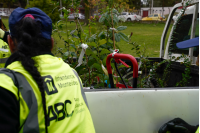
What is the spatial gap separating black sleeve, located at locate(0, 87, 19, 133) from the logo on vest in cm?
17

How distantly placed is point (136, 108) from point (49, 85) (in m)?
0.89

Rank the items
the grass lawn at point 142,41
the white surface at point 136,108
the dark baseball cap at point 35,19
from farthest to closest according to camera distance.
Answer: the grass lawn at point 142,41, the white surface at point 136,108, the dark baseball cap at point 35,19

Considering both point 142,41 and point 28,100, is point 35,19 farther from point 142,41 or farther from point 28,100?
point 142,41

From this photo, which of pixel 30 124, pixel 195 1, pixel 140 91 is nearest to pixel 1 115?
pixel 30 124

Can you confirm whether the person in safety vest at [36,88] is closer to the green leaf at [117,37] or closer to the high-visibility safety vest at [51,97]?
the high-visibility safety vest at [51,97]

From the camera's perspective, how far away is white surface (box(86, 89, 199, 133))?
1728mm

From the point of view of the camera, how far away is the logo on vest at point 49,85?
3.60ft

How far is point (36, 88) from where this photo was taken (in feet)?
3.44

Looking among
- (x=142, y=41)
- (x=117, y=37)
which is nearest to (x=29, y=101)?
(x=117, y=37)

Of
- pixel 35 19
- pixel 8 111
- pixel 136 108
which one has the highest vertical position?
pixel 35 19

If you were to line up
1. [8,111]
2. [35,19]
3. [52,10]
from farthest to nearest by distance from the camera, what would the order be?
[52,10] < [35,19] < [8,111]

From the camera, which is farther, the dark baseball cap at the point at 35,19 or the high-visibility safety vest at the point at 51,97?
the dark baseball cap at the point at 35,19

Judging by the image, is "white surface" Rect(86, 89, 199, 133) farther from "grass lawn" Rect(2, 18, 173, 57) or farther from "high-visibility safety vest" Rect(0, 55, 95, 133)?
"grass lawn" Rect(2, 18, 173, 57)

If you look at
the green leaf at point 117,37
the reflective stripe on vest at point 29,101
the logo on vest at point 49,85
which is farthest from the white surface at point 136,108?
the green leaf at point 117,37
